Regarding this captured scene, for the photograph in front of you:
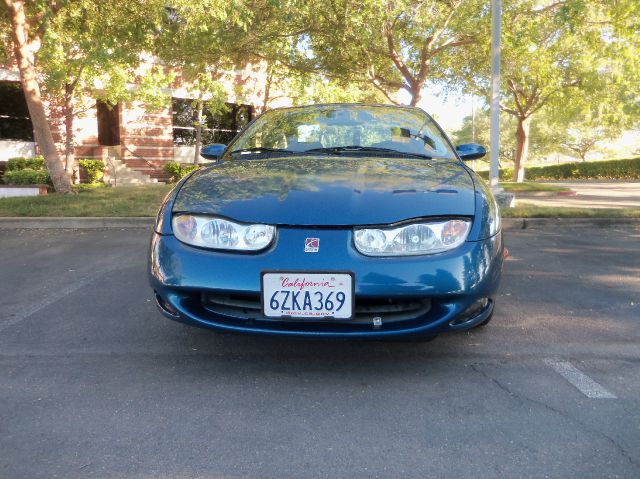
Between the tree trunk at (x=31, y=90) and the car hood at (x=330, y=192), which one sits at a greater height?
the tree trunk at (x=31, y=90)

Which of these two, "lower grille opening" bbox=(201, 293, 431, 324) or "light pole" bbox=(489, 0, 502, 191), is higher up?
"light pole" bbox=(489, 0, 502, 191)

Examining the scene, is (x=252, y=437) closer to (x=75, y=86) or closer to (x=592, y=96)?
(x=75, y=86)

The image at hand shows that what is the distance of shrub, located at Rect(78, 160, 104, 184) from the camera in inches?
698

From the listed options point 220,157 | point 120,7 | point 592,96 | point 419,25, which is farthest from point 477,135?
point 220,157

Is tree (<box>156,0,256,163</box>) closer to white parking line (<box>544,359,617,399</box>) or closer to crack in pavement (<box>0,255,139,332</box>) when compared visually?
crack in pavement (<box>0,255,139,332</box>)

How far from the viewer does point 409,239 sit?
97.2 inches

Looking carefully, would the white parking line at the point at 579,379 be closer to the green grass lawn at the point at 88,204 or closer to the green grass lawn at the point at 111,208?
the green grass lawn at the point at 111,208

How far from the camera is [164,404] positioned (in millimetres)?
2355

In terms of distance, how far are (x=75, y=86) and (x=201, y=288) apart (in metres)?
14.7

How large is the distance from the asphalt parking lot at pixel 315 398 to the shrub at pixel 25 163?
44.8ft

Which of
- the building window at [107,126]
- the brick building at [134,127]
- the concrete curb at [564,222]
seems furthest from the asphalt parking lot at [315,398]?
the building window at [107,126]

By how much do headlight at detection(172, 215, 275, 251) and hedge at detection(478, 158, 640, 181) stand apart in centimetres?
3181

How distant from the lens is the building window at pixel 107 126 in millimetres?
20125

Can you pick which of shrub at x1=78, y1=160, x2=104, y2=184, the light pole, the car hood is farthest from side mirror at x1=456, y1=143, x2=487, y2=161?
shrub at x1=78, y1=160, x2=104, y2=184
